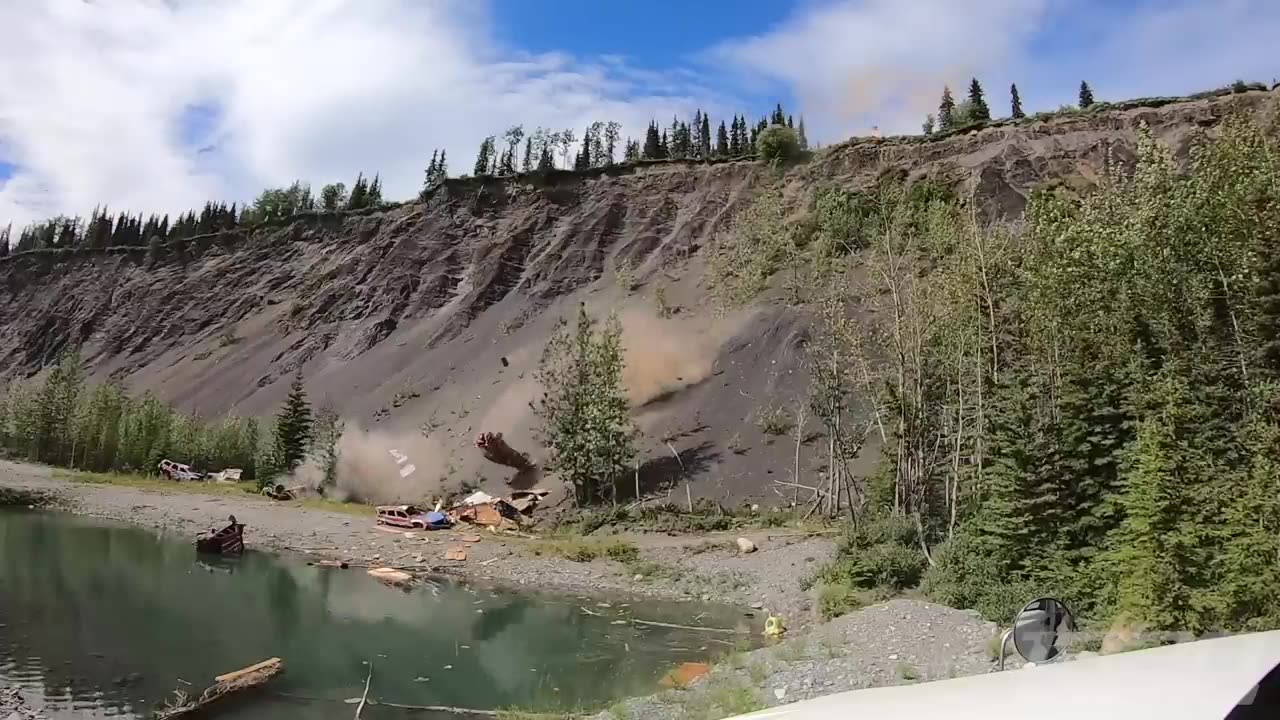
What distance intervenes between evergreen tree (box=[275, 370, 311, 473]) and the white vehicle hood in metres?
50.7

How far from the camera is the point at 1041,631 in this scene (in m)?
4.14

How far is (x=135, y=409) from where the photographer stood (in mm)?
60250

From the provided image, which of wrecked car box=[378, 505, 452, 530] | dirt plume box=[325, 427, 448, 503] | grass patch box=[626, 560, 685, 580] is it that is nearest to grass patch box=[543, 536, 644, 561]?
grass patch box=[626, 560, 685, 580]

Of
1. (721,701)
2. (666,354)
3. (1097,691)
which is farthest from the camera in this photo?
(666,354)

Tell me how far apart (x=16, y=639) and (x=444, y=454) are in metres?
28.4

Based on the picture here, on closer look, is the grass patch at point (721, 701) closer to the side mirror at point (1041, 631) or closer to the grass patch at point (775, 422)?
the side mirror at point (1041, 631)

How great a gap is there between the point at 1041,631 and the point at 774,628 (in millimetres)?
16329

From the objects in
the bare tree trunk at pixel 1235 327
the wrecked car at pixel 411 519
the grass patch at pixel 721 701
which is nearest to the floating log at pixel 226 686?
the grass patch at pixel 721 701

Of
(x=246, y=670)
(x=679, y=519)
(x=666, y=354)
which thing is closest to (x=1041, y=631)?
(x=246, y=670)

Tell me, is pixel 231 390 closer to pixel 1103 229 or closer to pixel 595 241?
pixel 595 241

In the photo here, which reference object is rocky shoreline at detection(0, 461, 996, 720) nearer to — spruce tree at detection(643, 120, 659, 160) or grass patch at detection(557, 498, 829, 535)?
grass patch at detection(557, 498, 829, 535)

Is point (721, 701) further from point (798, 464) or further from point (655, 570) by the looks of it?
point (798, 464)

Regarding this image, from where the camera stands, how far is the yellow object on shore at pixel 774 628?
765 inches

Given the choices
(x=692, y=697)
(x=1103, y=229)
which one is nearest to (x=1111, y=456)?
(x=1103, y=229)
